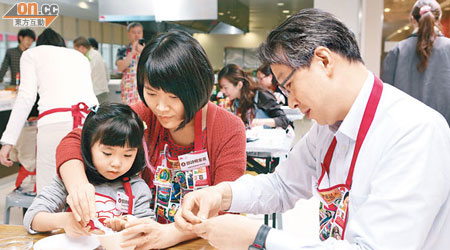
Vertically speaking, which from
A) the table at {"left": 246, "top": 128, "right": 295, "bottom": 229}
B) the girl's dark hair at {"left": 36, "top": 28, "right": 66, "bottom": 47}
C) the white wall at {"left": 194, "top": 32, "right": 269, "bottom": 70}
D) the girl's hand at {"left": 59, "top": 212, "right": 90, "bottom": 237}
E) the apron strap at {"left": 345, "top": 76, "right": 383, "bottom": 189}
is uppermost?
the white wall at {"left": 194, "top": 32, "right": 269, "bottom": 70}

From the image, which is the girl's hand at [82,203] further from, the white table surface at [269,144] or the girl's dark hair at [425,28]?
the girl's dark hair at [425,28]

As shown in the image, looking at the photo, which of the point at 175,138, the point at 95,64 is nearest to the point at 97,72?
the point at 95,64

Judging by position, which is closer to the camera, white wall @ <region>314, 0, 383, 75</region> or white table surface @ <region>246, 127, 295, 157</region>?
white table surface @ <region>246, 127, 295, 157</region>

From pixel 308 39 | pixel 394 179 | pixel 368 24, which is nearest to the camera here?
pixel 394 179

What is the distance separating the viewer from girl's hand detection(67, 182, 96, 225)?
1.15 metres

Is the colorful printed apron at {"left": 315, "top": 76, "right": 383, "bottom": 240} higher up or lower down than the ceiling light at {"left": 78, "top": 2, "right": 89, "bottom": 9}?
lower down

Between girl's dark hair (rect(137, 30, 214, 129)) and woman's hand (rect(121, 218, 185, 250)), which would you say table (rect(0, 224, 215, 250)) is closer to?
woman's hand (rect(121, 218, 185, 250))

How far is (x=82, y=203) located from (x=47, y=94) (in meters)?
1.71

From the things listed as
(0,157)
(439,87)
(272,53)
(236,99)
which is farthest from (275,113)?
(272,53)

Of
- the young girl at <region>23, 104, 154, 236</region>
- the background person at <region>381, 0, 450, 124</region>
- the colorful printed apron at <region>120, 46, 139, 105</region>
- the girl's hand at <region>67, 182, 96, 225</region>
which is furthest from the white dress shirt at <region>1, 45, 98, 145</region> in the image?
the background person at <region>381, 0, 450, 124</region>

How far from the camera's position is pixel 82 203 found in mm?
1186

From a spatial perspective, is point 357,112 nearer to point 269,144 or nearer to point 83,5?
point 269,144

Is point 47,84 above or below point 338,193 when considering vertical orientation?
above

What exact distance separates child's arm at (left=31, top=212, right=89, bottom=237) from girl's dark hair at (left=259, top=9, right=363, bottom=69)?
70cm
